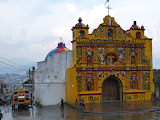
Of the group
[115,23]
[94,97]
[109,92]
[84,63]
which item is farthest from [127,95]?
[115,23]

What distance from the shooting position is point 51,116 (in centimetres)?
2430

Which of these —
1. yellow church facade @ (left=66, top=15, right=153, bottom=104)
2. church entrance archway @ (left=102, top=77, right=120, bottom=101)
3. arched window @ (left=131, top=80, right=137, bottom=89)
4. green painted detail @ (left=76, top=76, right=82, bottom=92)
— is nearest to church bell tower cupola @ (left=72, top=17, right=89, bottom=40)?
yellow church facade @ (left=66, top=15, right=153, bottom=104)

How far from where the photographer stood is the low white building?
105ft

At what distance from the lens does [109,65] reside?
110 feet

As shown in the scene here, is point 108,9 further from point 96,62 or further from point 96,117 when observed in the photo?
point 96,117

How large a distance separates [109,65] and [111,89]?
11.9 feet

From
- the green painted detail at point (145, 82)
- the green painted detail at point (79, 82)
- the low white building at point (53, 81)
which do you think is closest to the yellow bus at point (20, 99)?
the low white building at point (53, 81)

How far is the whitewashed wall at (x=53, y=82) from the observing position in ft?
105

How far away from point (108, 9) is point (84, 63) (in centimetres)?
860

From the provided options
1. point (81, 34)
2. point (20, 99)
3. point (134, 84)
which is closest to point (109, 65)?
point (134, 84)

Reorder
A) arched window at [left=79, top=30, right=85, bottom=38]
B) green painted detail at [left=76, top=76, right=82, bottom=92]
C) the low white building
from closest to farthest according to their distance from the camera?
the low white building < green painted detail at [left=76, top=76, right=82, bottom=92] < arched window at [left=79, top=30, right=85, bottom=38]

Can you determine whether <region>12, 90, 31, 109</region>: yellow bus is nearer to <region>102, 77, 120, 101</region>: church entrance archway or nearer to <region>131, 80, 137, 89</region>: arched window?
<region>102, 77, 120, 101</region>: church entrance archway

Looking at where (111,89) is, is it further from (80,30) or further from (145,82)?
(80,30)

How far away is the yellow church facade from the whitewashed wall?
1.09 metres
